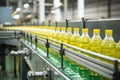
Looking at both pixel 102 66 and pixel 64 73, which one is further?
pixel 64 73

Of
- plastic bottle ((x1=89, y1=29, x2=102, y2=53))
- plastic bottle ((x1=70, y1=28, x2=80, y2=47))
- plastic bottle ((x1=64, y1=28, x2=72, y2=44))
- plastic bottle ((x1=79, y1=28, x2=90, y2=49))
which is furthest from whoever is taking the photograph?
plastic bottle ((x1=64, y1=28, x2=72, y2=44))

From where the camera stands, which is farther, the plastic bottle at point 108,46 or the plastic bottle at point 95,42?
the plastic bottle at point 95,42

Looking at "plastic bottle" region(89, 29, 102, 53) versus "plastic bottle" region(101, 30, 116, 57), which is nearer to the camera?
"plastic bottle" region(101, 30, 116, 57)

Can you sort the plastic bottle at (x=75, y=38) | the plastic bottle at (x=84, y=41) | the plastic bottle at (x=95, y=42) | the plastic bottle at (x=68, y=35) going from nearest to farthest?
the plastic bottle at (x=95, y=42) → the plastic bottle at (x=84, y=41) → the plastic bottle at (x=75, y=38) → the plastic bottle at (x=68, y=35)

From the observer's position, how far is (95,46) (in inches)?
55.8

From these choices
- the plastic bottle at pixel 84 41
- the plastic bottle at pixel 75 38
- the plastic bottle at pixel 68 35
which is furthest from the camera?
the plastic bottle at pixel 68 35

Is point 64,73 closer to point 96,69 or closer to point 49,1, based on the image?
point 96,69

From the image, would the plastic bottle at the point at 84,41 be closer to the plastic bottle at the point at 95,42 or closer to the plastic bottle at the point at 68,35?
the plastic bottle at the point at 95,42

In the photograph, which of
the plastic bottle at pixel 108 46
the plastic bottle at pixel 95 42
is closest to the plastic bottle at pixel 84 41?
the plastic bottle at pixel 95 42

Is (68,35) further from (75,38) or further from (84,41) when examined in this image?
(84,41)

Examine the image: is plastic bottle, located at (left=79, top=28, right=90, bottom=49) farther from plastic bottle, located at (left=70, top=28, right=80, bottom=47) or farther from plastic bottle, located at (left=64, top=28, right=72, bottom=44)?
plastic bottle, located at (left=64, top=28, right=72, bottom=44)

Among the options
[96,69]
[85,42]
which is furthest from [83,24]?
[96,69]

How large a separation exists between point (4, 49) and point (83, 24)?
7.94m

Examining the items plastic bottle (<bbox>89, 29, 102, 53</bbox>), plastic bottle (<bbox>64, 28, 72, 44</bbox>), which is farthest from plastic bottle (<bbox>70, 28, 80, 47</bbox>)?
plastic bottle (<bbox>89, 29, 102, 53</bbox>)
